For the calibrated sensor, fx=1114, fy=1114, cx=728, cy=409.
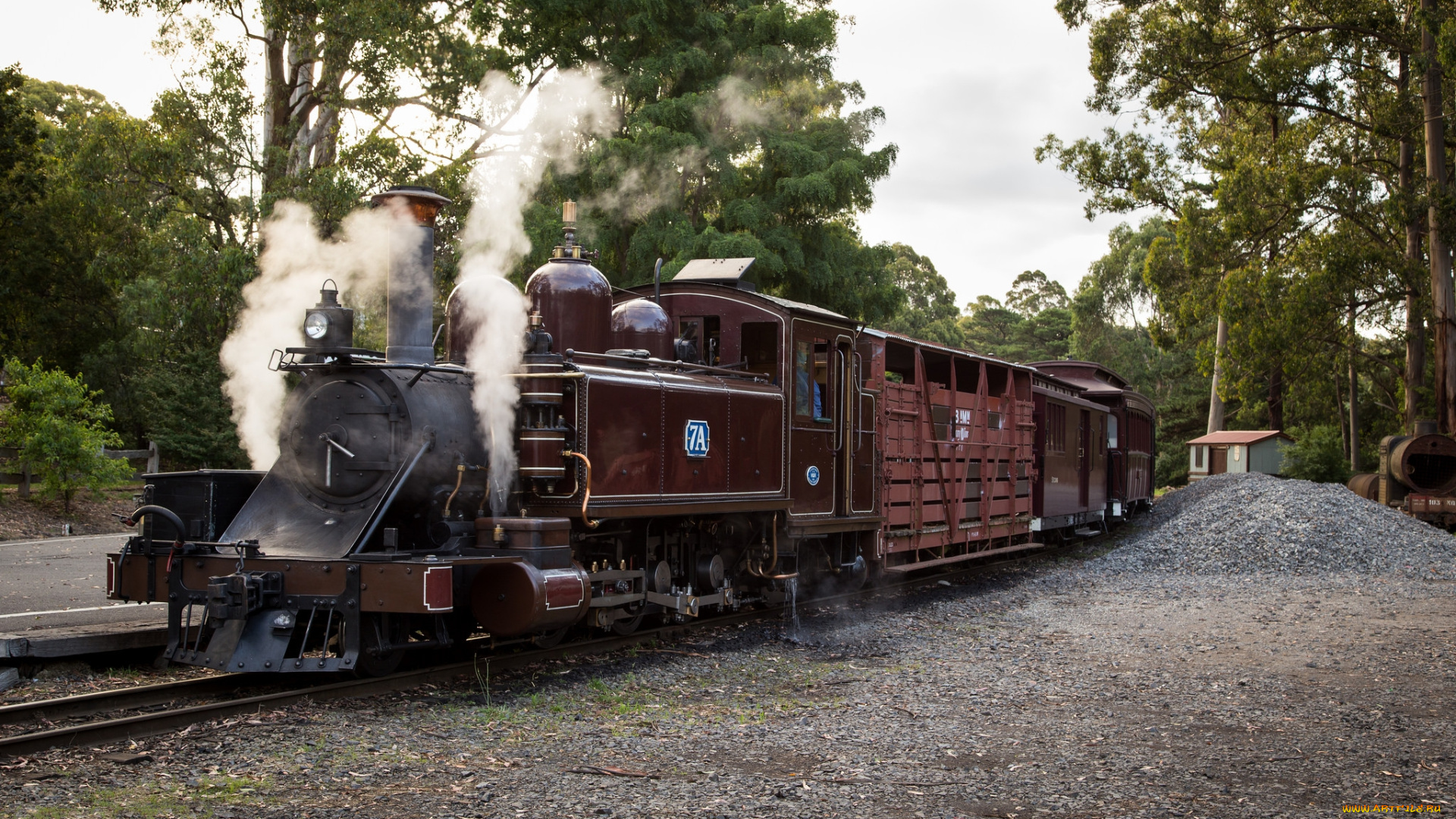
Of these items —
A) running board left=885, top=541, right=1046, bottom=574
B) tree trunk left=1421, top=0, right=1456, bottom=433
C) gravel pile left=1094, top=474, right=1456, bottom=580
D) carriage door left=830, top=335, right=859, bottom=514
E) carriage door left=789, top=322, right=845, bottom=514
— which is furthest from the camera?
tree trunk left=1421, top=0, right=1456, bottom=433

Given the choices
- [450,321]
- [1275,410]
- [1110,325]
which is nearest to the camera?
[450,321]

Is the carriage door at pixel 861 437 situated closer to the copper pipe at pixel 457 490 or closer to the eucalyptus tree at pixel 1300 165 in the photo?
the copper pipe at pixel 457 490

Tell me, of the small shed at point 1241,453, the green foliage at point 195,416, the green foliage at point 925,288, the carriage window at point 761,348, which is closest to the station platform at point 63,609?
the carriage window at point 761,348

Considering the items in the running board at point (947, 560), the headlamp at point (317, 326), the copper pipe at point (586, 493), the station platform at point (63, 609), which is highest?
the headlamp at point (317, 326)

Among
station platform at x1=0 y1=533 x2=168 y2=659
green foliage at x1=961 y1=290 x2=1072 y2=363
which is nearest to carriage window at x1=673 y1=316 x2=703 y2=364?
station platform at x1=0 y1=533 x2=168 y2=659

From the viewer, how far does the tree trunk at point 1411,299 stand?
84.3ft

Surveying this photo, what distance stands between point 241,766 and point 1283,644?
27.8 ft

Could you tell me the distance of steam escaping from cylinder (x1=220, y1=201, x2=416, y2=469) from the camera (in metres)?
8.10

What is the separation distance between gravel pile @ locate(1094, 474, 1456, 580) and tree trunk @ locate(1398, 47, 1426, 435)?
7483mm

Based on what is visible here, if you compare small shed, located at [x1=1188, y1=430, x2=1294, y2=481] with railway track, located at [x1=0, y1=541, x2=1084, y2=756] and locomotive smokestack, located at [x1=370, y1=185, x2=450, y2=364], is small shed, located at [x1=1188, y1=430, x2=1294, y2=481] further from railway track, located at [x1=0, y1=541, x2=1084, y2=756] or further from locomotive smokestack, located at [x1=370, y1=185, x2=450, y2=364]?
locomotive smokestack, located at [x1=370, y1=185, x2=450, y2=364]

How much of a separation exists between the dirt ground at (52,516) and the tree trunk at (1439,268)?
89.0ft

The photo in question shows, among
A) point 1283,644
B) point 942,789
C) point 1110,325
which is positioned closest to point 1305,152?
point 1283,644

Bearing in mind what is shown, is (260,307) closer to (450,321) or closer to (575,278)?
(450,321)

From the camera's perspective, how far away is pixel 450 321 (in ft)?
26.2
